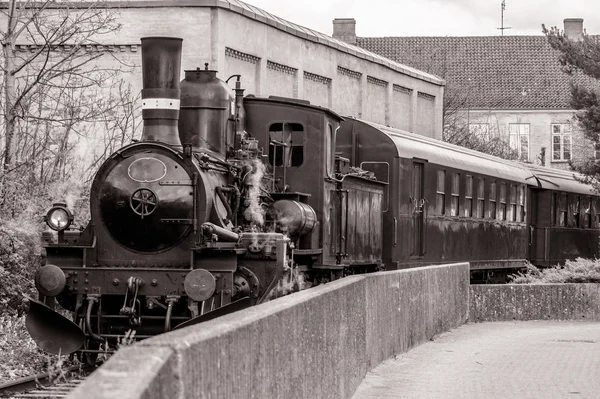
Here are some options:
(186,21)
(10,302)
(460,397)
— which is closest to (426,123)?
(186,21)

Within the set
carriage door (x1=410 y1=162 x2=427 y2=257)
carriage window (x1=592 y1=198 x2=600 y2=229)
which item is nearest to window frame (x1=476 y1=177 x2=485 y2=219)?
carriage door (x1=410 y1=162 x2=427 y2=257)

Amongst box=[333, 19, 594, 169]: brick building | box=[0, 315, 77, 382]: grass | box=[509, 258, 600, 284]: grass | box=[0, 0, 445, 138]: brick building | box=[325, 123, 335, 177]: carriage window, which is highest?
box=[333, 19, 594, 169]: brick building

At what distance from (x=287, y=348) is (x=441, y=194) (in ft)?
53.3

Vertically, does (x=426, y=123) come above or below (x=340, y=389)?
above

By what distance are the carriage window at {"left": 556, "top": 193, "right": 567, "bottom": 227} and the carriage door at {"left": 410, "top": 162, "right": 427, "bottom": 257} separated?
1204 cm

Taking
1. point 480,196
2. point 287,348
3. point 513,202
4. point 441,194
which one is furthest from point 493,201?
point 287,348

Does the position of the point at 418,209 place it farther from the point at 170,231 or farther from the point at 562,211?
the point at 562,211

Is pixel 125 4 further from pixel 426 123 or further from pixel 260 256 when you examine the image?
pixel 426 123

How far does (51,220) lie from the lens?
13195 millimetres

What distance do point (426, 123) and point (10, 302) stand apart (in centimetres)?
2642

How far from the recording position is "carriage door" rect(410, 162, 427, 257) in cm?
2116

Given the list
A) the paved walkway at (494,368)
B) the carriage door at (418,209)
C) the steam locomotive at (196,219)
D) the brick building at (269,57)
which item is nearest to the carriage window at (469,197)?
the carriage door at (418,209)

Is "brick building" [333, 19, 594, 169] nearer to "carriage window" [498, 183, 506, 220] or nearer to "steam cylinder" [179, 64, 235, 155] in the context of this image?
"carriage window" [498, 183, 506, 220]

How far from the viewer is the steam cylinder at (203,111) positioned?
1377 cm
